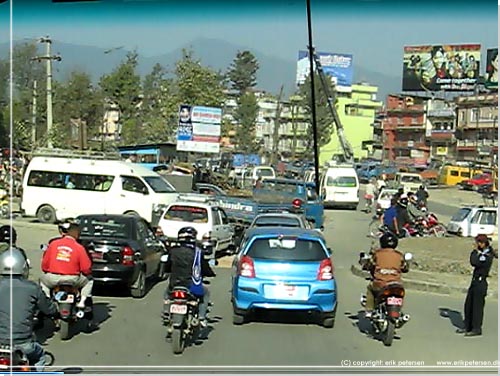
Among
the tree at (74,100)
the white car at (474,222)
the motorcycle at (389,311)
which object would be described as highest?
the tree at (74,100)

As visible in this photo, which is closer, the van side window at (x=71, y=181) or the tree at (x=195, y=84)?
the van side window at (x=71, y=181)

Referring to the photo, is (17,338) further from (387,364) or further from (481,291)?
(481,291)

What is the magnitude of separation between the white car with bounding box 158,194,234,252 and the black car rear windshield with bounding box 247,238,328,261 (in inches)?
311

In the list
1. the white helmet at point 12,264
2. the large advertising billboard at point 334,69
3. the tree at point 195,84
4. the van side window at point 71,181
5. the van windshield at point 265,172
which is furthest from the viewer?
the tree at point 195,84

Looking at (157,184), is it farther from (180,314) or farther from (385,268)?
(180,314)

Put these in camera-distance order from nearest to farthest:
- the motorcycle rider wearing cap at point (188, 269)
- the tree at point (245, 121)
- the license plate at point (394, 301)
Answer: the motorcycle rider wearing cap at point (188, 269), the license plate at point (394, 301), the tree at point (245, 121)

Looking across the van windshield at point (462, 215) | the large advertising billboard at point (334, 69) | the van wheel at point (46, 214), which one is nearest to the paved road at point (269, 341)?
the van wheel at point (46, 214)

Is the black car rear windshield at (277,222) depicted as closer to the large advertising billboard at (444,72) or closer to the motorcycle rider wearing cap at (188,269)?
the motorcycle rider wearing cap at (188,269)

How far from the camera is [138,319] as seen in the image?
1189 centimetres

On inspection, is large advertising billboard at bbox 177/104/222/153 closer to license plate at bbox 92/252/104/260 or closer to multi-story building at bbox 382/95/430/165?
license plate at bbox 92/252/104/260

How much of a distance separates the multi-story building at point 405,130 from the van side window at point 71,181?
63.1 m

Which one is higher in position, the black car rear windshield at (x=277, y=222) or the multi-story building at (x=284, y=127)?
the multi-story building at (x=284, y=127)

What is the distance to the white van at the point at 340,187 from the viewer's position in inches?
1518

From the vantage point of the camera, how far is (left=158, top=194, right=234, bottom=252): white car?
65.0 ft
